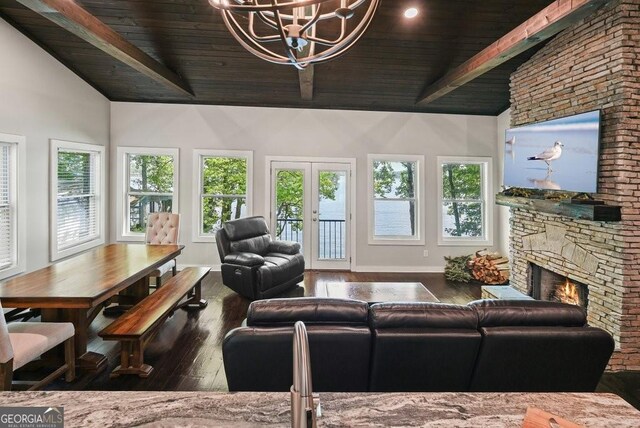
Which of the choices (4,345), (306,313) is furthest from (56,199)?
(306,313)

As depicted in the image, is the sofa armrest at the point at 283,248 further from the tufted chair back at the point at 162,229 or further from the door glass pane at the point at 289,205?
the tufted chair back at the point at 162,229

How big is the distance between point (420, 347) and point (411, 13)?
3.53 meters

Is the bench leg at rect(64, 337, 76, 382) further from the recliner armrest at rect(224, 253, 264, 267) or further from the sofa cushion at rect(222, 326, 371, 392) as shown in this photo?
the recliner armrest at rect(224, 253, 264, 267)

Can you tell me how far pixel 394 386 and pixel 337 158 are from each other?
5001mm

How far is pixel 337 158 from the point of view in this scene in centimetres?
669

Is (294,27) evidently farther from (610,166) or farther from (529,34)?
(610,166)

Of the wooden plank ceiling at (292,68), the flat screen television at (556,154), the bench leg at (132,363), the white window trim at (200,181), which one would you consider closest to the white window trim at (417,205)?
the wooden plank ceiling at (292,68)

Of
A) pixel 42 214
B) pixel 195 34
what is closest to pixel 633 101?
pixel 195 34

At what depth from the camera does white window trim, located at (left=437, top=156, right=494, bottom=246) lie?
6777 millimetres

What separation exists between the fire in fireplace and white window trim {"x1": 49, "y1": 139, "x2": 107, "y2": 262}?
6391 millimetres

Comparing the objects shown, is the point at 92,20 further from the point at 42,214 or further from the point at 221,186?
the point at 221,186

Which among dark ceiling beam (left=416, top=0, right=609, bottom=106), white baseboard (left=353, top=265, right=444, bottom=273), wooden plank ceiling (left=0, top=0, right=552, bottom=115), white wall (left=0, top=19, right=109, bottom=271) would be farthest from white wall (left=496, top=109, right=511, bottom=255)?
white wall (left=0, top=19, right=109, bottom=271)

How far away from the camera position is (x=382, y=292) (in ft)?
13.8

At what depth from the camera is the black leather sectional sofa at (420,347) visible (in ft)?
6.56
